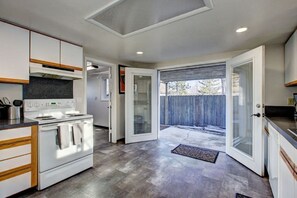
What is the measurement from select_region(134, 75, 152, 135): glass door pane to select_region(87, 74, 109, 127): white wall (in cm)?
192

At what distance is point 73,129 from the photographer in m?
2.15

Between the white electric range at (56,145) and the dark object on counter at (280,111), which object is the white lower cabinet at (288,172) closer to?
the dark object on counter at (280,111)

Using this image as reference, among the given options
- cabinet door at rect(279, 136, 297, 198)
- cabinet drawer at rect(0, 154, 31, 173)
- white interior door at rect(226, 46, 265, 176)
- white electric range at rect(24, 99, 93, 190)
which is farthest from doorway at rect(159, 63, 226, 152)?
cabinet drawer at rect(0, 154, 31, 173)

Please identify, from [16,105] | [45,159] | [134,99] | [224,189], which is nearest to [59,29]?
[16,105]

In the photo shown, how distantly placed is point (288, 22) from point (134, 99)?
3239 millimetres

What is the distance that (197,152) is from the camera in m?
3.13

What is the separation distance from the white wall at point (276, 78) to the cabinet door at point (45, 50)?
12.3ft

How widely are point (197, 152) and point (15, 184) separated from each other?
3031 millimetres

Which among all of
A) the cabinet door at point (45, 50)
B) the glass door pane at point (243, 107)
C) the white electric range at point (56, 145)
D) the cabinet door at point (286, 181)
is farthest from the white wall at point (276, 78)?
the cabinet door at point (45, 50)

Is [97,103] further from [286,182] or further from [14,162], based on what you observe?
[286,182]

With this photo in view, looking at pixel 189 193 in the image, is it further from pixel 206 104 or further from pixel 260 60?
pixel 206 104

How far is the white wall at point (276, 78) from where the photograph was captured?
2561 mm

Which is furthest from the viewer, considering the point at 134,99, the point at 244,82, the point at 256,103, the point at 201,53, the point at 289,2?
the point at 134,99

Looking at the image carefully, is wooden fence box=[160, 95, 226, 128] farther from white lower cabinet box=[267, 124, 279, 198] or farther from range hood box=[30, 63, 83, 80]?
A: range hood box=[30, 63, 83, 80]
